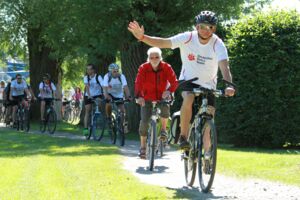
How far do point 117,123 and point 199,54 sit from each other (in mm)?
8704

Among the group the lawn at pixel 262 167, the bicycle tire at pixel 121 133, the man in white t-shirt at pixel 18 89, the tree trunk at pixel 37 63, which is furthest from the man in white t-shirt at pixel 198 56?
the tree trunk at pixel 37 63

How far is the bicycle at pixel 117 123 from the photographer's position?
55.5ft

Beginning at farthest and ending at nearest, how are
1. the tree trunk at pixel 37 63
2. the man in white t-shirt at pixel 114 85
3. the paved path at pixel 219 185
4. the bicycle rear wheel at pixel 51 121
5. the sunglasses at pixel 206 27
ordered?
the tree trunk at pixel 37 63, the bicycle rear wheel at pixel 51 121, the man in white t-shirt at pixel 114 85, the sunglasses at pixel 206 27, the paved path at pixel 219 185

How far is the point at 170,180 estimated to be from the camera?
9547 mm

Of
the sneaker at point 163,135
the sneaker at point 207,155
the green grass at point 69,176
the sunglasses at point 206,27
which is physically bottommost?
the green grass at point 69,176

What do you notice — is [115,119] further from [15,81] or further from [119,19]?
[15,81]

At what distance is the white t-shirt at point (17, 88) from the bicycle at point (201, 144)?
16.1 m

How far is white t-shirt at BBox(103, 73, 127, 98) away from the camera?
16750mm

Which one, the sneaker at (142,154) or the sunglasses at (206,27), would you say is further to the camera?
the sneaker at (142,154)

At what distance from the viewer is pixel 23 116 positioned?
2467cm

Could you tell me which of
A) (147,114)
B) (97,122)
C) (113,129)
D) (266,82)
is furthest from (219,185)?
(97,122)

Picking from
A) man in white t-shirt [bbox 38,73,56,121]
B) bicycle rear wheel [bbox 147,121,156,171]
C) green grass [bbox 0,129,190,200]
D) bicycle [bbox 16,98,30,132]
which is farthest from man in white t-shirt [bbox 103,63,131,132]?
bicycle [bbox 16,98,30,132]

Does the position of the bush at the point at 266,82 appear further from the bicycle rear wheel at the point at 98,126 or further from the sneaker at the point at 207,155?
A: the sneaker at the point at 207,155

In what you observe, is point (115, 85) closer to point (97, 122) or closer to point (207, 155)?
point (97, 122)
